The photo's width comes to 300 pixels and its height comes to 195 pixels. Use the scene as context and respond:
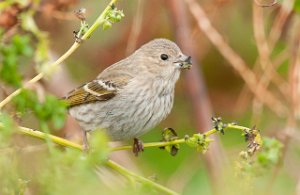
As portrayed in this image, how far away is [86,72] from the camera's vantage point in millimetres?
5984

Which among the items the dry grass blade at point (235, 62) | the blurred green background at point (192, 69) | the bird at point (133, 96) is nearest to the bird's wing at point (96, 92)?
the bird at point (133, 96)

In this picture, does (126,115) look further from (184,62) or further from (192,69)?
(192,69)

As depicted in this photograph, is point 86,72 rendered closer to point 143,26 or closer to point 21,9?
point 143,26

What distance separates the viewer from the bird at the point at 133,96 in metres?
3.96

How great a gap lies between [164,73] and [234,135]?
58.9 inches

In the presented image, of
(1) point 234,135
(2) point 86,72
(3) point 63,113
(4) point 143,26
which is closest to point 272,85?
(1) point 234,135

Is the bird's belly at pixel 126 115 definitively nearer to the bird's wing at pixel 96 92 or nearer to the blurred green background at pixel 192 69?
the bird's wing at pixel 96 92

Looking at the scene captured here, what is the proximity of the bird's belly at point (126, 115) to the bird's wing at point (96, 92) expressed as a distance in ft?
0.15

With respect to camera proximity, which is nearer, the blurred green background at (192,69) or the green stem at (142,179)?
the green stem at (142,179)

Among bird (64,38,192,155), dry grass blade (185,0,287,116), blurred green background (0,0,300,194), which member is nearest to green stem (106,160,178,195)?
blurred green background (0,0,300,194)

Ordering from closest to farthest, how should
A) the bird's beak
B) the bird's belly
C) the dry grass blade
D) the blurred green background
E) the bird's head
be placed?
the bird's belly < the bird's beak < the bird's head < the blurred green background < the dry grass blade

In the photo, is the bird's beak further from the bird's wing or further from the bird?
the bird's wing

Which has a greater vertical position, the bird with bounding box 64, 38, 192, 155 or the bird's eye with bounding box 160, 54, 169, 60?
the bird's eye with bounding box 160, 54, 169, 60

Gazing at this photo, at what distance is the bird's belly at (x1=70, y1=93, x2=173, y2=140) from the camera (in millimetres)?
3936
